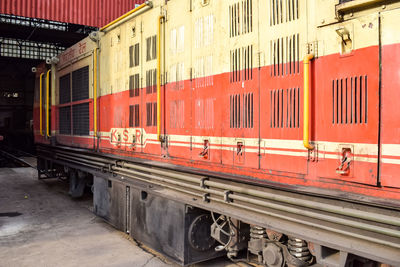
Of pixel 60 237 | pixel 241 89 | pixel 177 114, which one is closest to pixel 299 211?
pixel 241 89

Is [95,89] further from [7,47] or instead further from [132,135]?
[7,47]

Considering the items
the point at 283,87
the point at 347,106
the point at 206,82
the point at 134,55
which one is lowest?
the point at 347,106

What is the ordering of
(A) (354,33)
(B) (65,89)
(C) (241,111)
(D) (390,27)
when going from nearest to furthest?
(D) (390,27) < (A) (354,33) < (C) (241,111) < (B) (65,89)

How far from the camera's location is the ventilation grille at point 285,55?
9.48 ft

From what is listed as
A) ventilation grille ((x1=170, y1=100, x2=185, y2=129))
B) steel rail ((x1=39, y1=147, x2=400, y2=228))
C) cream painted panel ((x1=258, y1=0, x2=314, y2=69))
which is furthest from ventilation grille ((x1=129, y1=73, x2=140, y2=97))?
cream painted panel ((x1=258, y1=0, x2=314, y2=69))

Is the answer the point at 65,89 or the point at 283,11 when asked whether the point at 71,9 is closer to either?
the point at 65,89

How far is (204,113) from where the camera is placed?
392 cm

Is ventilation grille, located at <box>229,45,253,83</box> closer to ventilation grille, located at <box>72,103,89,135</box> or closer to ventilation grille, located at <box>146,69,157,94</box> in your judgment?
ventilation grille, located at <box>146,69,157,94</box>

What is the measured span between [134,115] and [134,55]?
98 centimetres

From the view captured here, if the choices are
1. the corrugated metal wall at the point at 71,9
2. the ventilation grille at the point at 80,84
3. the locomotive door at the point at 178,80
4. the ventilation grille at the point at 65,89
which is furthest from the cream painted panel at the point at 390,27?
the corrugated metal wall at the point at 71,9

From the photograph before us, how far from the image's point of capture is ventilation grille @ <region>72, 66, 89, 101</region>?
707 cm

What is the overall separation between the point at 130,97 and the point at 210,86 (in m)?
2.12

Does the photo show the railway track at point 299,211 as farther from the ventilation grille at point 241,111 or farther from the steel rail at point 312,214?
the ventilation grille at point 241,111

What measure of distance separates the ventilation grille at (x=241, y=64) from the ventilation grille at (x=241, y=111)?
19 cm
